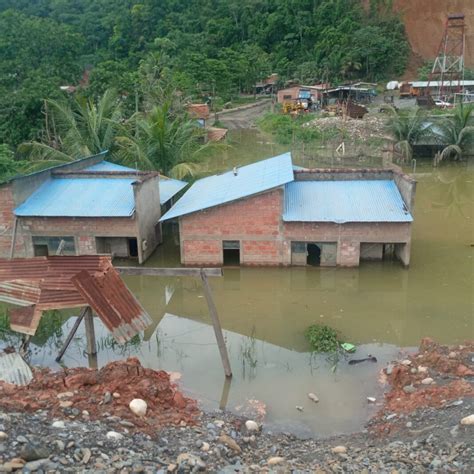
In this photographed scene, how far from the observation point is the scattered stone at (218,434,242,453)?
7527 mm

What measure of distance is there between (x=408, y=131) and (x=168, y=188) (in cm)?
1694

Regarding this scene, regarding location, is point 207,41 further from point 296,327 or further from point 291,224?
point 296,327

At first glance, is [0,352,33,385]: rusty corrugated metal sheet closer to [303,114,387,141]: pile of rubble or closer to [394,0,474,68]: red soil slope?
[303,114,387,141]: pile of rubble

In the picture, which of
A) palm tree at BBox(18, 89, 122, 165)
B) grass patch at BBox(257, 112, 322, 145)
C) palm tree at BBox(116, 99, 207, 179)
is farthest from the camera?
grass patch at BBox(257, 112, 322, 145)

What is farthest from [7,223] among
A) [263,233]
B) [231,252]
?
[263,233]

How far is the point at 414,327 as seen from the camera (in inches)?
493

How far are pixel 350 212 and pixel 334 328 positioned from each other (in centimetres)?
406

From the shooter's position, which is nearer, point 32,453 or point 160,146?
point 32,453

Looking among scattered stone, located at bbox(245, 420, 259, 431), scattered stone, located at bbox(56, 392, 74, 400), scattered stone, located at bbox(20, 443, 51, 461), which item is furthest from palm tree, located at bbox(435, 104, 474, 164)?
scattered stone, located at bbox(20, 443, 51, 461)

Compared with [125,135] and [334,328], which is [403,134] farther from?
[334,328]

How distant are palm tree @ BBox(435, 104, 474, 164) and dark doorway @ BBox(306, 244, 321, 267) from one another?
16.2 m

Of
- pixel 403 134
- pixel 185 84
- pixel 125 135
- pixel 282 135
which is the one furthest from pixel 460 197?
pixel 185 84

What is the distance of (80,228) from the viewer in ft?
52.1

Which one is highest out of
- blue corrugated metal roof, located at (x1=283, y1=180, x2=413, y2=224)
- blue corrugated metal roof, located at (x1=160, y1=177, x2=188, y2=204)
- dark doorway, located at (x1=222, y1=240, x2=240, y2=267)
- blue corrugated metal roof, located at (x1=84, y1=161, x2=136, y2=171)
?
blue corrugated metal roof, located at (x1=84, y1=161, x2=136, y2=171)
